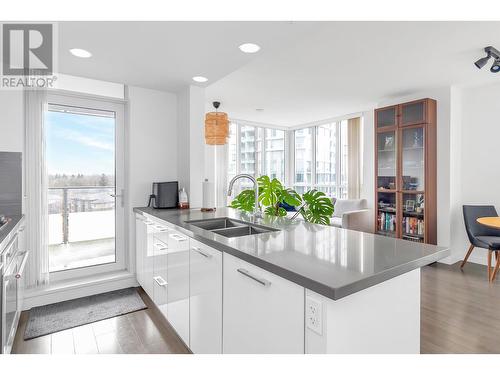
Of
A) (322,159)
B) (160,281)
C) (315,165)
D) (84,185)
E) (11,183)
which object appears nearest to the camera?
(160,281)

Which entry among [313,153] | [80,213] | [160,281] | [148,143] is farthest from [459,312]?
[313,153]

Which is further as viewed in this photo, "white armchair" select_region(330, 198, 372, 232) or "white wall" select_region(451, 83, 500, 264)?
"white armchair" select_region(330, 198, 372, 232)

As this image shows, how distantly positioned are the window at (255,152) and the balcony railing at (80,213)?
10.5 feet

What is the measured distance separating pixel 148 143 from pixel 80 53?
3.74 ft

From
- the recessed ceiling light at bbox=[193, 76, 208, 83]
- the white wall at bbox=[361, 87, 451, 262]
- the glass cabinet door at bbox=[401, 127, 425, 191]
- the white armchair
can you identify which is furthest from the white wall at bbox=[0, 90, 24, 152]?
the white wall at bbox=[361, 87, 451, 262]

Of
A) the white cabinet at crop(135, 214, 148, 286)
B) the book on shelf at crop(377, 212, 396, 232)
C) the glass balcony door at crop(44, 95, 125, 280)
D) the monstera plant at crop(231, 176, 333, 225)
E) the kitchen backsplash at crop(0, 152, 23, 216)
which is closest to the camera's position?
the kitchen backsplash at crop(0, 152, 23, 216)

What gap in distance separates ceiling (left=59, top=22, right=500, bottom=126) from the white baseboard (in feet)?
6.96

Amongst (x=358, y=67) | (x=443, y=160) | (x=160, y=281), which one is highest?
(x=358, y=67)

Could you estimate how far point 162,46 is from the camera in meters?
2.28

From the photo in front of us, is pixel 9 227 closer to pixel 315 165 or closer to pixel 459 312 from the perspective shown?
pixel 459 312

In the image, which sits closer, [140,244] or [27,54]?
[27,54]

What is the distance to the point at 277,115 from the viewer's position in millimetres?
5945

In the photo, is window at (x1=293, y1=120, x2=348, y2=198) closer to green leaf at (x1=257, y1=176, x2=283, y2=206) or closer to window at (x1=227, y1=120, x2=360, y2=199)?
window at (x1=227, y1=120, x2=360, y2=199)

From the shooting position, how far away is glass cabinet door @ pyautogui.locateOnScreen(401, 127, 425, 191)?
4.20 meters
